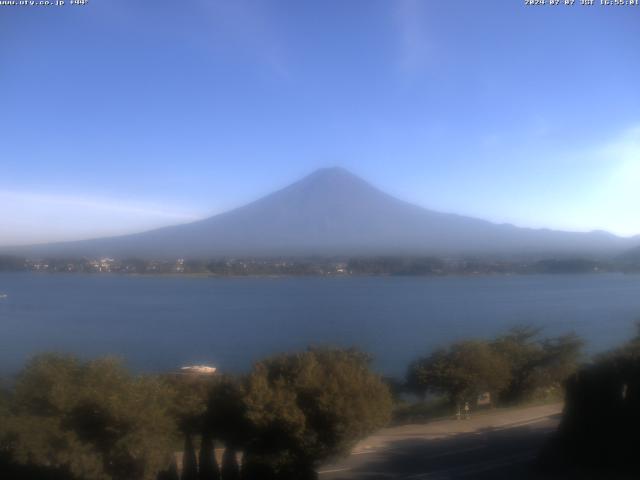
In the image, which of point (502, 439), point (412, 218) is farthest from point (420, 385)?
point (412, 218)

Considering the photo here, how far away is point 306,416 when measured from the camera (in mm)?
6090

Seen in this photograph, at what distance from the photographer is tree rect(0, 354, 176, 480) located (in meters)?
5.74

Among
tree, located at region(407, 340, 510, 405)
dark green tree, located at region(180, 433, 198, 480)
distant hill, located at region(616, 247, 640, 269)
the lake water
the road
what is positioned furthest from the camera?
distant hill, located at region(616, 247, 640, 269)

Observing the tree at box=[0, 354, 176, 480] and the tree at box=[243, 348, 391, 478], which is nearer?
the tree at box=[0, 354, 176, 480]

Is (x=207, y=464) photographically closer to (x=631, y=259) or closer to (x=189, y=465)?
(x=189, y=465)

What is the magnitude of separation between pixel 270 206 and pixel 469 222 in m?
19.0

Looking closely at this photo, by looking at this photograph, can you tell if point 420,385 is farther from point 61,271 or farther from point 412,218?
point 412,218

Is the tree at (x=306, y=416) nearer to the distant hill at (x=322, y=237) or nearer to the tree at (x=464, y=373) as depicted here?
the tree at (x=464, y=373)

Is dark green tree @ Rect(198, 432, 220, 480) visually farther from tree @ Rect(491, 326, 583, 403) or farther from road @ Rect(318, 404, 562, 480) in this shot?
tree @ Rect(491, 326, 583, 403)

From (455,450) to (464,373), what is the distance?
2944mm

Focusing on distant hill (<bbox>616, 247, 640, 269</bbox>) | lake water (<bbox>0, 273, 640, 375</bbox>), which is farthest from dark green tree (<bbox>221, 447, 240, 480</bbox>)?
distant hill (<bbox>616, 247, 640, 269</bbox>)

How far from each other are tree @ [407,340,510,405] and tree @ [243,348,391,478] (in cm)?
434

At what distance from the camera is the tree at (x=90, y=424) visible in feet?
18.8

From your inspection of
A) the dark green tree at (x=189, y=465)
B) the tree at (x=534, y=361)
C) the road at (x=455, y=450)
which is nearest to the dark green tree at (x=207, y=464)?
the dark green tree at (x=189, y=465)
